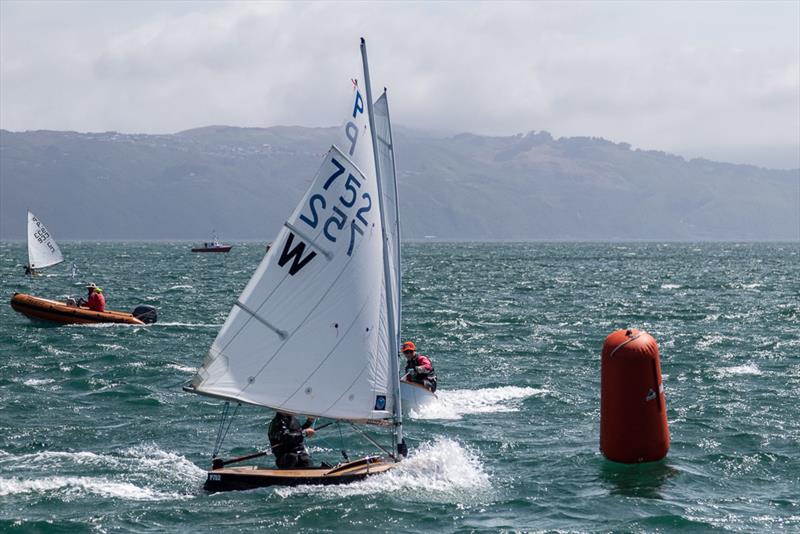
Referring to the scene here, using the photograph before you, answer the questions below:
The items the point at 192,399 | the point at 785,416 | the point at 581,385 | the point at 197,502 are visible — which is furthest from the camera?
the point at 581,385

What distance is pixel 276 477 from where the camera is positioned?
1912 cm

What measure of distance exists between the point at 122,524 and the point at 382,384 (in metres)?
5.04

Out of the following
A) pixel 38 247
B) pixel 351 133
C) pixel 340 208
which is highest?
pixel 351 133

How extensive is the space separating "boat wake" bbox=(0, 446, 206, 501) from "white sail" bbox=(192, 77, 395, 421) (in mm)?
2724

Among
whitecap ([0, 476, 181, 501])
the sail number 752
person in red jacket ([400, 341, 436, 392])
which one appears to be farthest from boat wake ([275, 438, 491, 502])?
person in red jacket ([400, 341, 436, 392])

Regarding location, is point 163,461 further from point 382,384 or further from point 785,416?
point 785,416

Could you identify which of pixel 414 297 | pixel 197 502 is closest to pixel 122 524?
pixel 197 502

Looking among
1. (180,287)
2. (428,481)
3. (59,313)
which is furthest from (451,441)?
(180,287)

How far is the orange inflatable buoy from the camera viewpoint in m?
20.2

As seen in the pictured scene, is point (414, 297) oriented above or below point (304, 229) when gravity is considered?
below

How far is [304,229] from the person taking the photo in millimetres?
18672

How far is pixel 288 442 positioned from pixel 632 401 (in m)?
6.36

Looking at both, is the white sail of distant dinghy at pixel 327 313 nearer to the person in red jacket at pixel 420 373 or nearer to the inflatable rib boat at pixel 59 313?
the person in red jacket at pixel 420 373

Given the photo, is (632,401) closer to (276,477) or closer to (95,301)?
(276,477)
